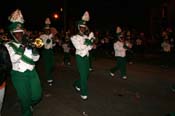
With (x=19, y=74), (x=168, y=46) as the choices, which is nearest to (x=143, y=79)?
(x=168, y=46)

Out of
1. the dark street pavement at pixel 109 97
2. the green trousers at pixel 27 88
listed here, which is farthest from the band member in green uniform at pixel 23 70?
the dark street pavement at pixel 109 97

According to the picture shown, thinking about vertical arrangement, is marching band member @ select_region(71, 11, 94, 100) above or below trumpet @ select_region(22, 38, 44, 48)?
below

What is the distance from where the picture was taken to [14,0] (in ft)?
177

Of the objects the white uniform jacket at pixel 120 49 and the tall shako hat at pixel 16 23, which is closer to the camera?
the tall shako hat at pixel 16 23

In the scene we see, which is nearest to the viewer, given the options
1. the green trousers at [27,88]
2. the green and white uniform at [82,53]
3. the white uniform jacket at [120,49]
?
the green trousers at [27,88]

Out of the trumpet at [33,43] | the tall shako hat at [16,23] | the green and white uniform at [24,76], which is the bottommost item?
the green and white uniform at [24,76]

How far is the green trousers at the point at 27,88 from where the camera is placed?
7.75 meters

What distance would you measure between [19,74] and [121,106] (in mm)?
3253

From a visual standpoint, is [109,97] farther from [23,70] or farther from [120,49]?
[23,70]

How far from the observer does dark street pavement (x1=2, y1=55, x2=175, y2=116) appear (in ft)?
31.4

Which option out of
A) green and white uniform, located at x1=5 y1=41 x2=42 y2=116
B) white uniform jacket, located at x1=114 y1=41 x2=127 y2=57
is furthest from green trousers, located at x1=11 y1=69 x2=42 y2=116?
white uniform jacket, located at x1=114 y1=41 x2=127 y2=57

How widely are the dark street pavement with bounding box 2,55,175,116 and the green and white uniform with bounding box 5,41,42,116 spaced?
162 centimetres

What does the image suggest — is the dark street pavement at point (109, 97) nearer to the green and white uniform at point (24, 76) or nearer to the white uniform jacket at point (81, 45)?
the white uniform jacket at point (81, 45)

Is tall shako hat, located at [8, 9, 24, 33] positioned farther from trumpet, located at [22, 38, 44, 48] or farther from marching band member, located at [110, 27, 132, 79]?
marching band member, located at [110, 27, 132, 79]
